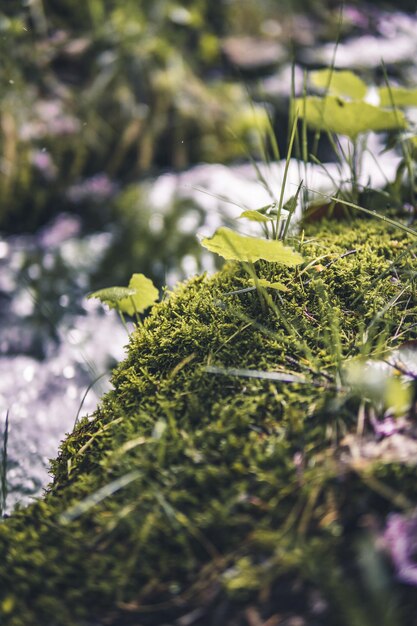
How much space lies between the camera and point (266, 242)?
47.8 inches

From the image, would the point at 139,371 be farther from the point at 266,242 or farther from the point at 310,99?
the point at 310,99

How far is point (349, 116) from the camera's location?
174 centimetres

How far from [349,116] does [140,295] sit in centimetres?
89

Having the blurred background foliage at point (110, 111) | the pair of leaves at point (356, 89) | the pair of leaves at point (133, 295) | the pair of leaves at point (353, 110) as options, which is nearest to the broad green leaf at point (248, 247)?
the pair of leaves at point (133, 295)

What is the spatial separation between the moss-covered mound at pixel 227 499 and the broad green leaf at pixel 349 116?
0.65m

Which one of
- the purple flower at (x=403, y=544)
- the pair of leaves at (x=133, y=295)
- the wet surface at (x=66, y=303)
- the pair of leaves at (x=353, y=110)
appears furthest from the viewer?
the wet surface at (x=66, y=303)

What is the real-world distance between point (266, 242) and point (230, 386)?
332 mm

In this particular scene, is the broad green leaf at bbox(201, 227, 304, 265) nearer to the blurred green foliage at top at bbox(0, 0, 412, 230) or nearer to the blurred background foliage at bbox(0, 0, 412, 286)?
the blurred background foliage at bbox(0, 0, 412, 286)

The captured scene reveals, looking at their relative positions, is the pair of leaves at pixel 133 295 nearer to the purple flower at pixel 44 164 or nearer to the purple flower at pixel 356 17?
the purple flower at pixel 44 164

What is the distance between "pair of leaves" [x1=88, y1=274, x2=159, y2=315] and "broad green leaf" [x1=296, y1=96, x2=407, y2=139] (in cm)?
72

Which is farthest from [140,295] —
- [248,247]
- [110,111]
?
[110,111]

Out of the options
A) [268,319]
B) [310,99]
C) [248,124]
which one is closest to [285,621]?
[268,319]

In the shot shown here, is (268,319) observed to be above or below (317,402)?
above

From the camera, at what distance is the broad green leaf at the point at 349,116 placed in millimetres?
1684
